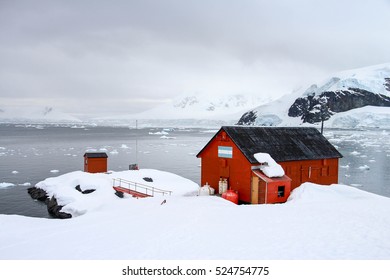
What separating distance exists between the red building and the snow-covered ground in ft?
6.22

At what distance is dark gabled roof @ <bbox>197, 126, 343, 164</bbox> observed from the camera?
2141 cm

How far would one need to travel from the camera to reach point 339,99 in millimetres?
170250

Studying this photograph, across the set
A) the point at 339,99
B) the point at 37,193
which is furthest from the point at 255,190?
the point at 339,99

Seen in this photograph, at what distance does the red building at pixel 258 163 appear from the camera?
2006cm

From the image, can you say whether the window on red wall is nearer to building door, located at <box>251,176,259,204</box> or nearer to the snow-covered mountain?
building door, located at <box>251,176,259,204</box>

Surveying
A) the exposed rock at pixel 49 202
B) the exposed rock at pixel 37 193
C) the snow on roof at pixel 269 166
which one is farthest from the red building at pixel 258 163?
the exposed rock at pixel 37 193

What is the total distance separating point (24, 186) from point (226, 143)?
22706 mm

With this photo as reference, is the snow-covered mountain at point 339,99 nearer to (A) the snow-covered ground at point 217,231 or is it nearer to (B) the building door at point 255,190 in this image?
(B) the building door at point 255,190

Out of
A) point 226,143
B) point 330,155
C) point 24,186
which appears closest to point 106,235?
point 226,143

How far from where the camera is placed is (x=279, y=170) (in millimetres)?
19922

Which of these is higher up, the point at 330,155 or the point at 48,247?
the point at 330,155

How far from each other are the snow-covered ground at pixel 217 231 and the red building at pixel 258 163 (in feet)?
6.22

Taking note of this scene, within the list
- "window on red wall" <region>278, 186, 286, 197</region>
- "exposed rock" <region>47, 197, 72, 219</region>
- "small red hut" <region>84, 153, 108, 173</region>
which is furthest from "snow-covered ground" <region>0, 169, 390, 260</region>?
"small red hut" <region>84, 153, 108, 173</region>
